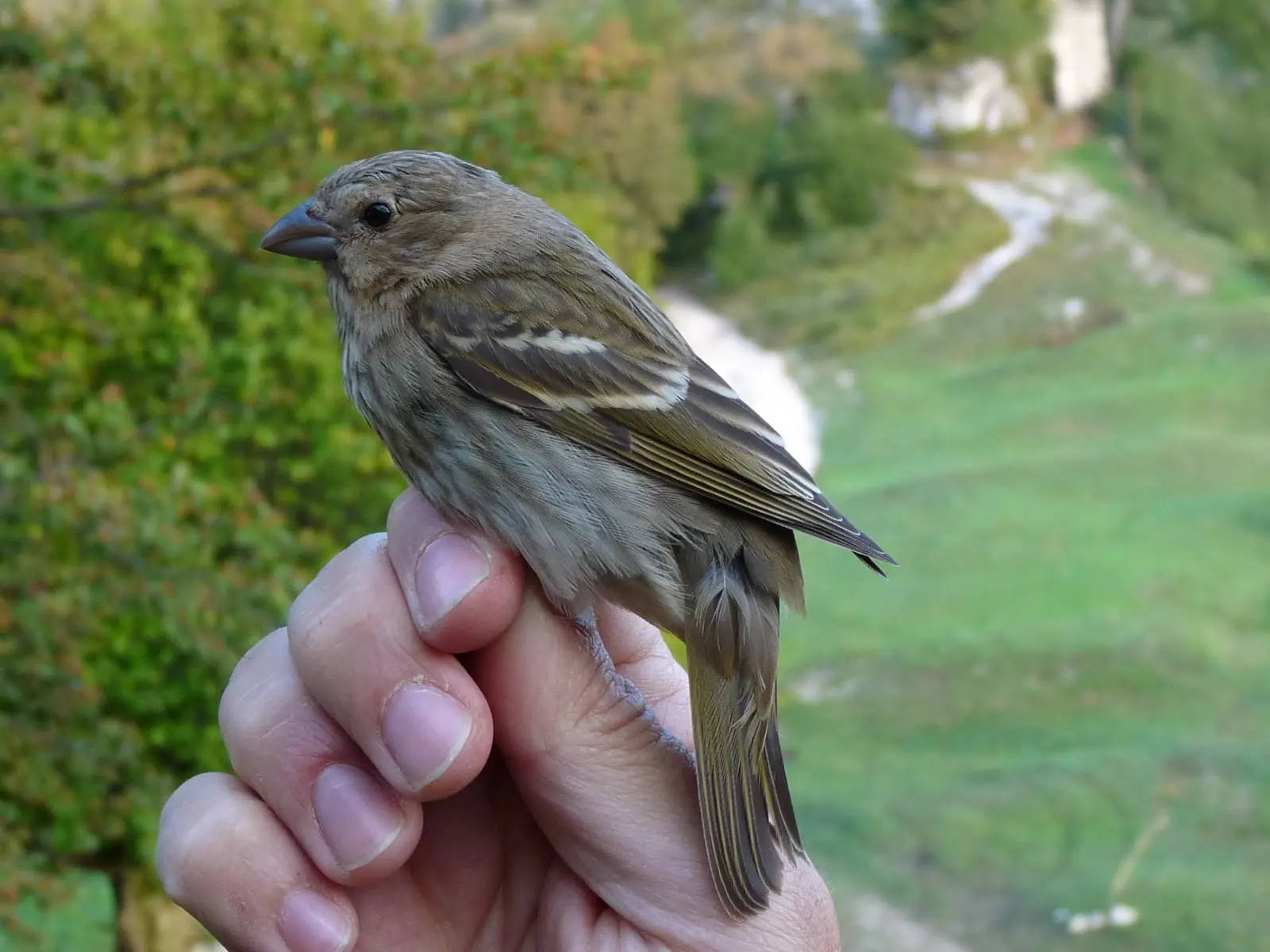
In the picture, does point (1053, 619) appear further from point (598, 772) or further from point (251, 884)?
point (251, 884)

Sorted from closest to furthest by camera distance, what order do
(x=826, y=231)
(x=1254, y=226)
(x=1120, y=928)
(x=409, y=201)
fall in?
(x=409, y=201) → (x=1120, y=928) → (x=1254, y=226) → (x=826, y=231)

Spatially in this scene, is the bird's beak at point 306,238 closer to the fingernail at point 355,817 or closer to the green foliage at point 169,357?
the green foliage at point 169,357

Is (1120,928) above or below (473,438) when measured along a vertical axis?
below

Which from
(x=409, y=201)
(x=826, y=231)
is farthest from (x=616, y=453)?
(x=826, y=231)

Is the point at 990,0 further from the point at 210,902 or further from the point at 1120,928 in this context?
the point at 210,902

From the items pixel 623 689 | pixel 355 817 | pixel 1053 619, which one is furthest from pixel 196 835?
pixel 1053 619

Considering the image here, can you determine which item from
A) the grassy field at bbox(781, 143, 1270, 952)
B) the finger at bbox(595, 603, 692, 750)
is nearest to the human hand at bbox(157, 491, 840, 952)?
the finger at bbox(595, 603, 692, 750)

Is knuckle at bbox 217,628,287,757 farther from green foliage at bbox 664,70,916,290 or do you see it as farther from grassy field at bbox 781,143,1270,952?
green foliage at bbox 664,70,916,290
